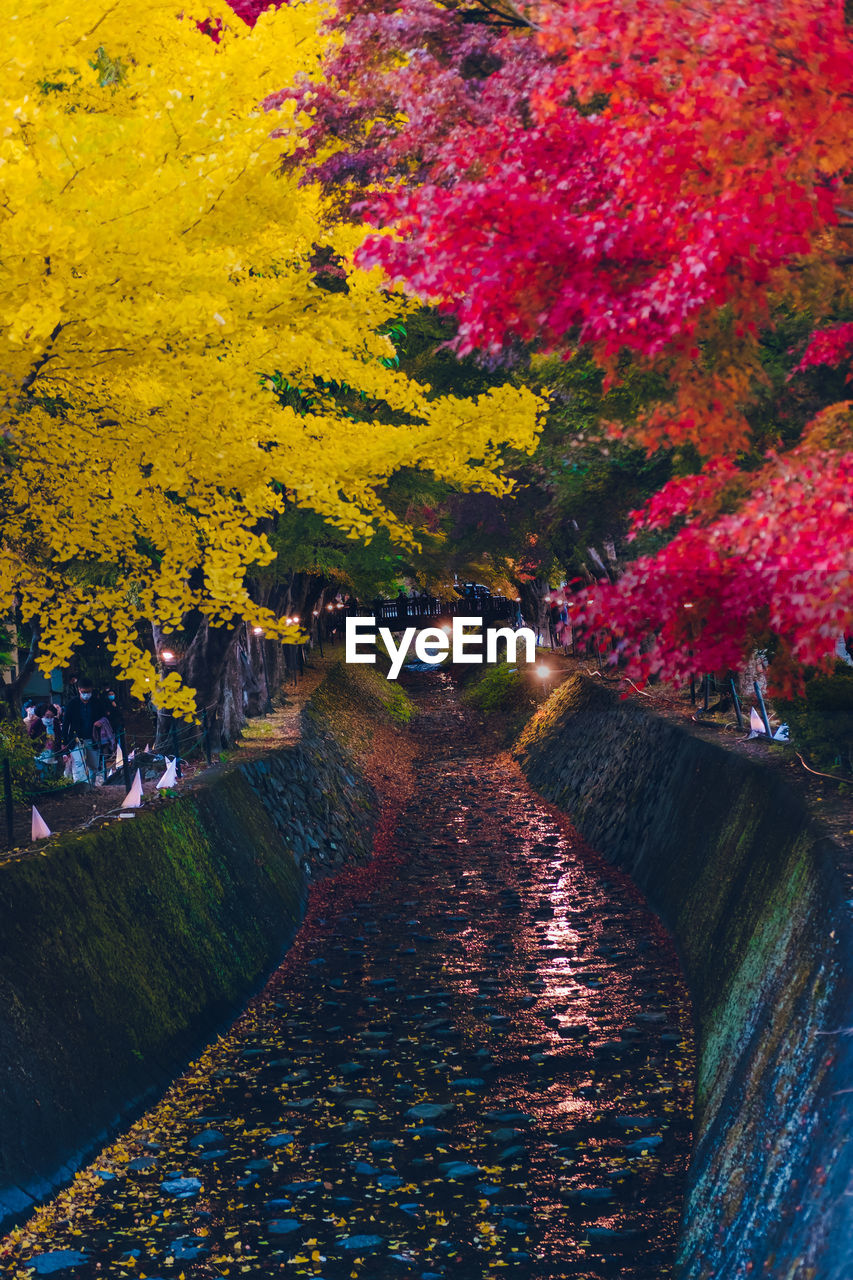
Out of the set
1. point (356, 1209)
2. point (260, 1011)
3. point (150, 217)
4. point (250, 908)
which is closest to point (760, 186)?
point (150, 217)

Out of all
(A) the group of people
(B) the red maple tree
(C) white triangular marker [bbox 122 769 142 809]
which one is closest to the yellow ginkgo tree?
(C) white triangular marker [bbox 122 769 142 809]

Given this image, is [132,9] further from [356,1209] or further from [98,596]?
[356,1209]

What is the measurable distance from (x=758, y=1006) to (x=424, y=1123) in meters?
2.87

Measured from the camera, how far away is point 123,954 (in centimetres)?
1038

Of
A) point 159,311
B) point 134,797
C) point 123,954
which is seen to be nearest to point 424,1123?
point 123,954

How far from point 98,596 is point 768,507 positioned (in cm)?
826

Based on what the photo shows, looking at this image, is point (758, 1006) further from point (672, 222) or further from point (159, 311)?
point (159, 311)

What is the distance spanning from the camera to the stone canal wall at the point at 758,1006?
5.27 metres

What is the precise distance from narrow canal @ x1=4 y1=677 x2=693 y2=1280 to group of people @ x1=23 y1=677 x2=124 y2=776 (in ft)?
16.5

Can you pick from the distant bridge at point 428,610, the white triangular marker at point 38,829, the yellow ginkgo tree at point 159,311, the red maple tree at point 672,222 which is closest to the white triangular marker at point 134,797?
the yellow ginkgo tree at point 159,311

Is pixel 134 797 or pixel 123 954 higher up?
pixel 134 797

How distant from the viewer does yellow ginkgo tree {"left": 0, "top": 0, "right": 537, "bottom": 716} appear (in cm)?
917

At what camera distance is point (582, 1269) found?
23.3 ft

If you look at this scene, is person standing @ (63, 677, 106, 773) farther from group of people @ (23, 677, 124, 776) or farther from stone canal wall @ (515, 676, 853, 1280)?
stone canal wall @ (515, 676, 853, 1280)
